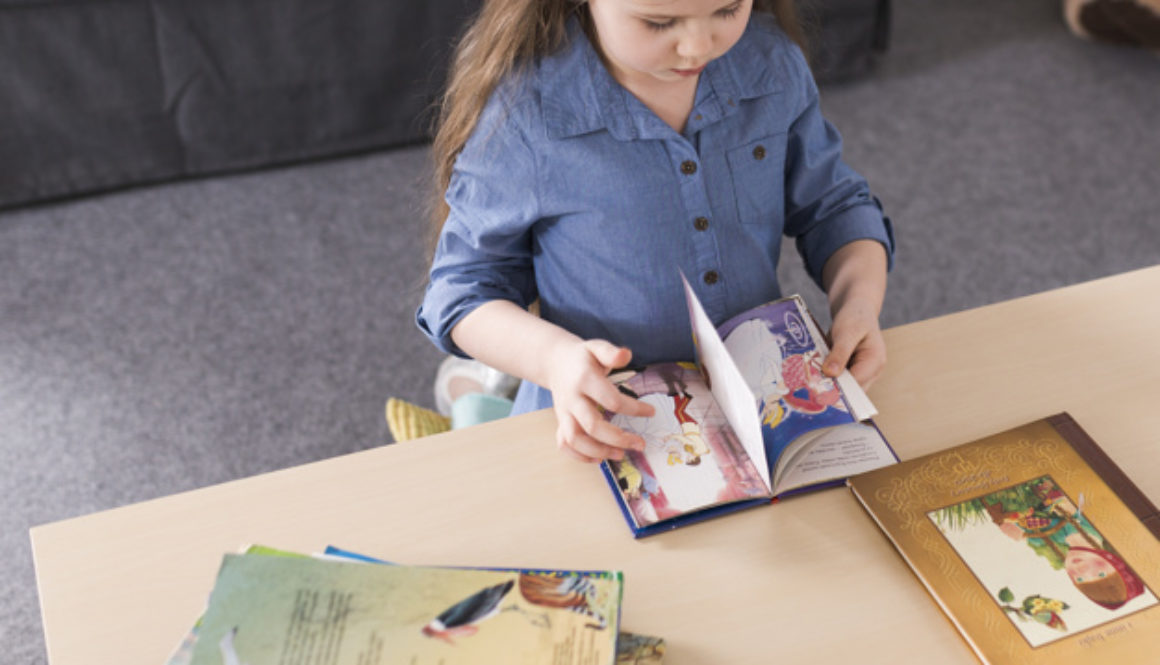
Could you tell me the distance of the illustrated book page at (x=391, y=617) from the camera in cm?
61

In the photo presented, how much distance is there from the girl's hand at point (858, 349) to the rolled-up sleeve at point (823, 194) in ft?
0.45

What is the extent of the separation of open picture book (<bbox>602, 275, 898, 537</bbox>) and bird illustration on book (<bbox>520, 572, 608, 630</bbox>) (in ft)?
0.28

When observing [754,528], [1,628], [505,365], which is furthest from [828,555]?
[1,628]

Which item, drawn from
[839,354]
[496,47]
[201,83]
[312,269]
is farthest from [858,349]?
[201,83]

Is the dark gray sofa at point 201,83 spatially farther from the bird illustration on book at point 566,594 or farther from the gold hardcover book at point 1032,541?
the bird illustration on book at point 566,594

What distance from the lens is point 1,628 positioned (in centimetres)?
135

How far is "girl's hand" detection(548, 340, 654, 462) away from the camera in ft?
2.53

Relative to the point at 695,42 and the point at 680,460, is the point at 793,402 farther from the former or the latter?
the point at 695,42

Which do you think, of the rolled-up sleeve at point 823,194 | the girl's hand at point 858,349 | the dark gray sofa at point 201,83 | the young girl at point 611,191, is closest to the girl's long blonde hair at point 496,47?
the young girl at point 611,191

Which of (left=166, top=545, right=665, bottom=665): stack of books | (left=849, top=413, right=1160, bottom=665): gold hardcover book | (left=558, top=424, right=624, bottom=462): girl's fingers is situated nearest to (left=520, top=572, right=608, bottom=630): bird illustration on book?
(left=166, top=545, right=665, bottom=665): stack of books

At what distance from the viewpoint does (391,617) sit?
631mm

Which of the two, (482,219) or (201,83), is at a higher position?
(482,219)

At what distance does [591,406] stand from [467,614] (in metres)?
0.19

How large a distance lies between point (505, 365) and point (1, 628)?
0.89 m
